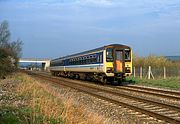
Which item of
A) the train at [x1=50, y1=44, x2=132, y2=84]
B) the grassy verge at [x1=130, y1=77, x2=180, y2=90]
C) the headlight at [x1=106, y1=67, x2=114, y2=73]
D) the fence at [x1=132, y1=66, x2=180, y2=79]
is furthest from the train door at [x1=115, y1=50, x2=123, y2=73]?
the fence at [x1=132, y1=66, x2=180, y2=79]

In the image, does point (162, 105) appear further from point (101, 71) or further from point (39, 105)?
point (101, 71)

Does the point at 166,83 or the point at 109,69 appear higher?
the point at 109,69

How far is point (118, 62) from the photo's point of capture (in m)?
26.3

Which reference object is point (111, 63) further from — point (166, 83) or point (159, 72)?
point (159, 72)

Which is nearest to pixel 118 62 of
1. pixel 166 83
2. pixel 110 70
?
pixel 110 70

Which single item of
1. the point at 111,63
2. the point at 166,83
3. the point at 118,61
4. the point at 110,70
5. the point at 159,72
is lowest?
the point at 166,83

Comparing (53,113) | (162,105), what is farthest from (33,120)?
(162,105)

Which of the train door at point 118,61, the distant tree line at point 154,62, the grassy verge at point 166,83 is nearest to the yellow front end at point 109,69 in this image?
the train door at point 118,61

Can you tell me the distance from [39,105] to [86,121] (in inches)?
72.2

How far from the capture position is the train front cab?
2594 centimetres

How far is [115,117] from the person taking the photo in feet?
37.2

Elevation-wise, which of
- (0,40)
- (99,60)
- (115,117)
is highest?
(0,40)

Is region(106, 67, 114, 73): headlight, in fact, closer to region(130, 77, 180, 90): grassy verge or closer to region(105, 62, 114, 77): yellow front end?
region(105, 62, 114, 77): yellow front end

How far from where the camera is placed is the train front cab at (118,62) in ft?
85.1
